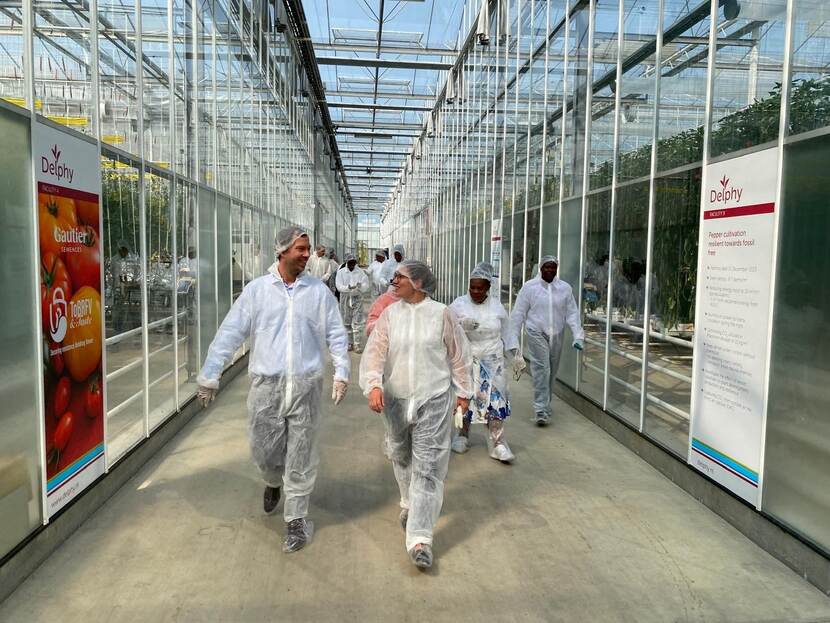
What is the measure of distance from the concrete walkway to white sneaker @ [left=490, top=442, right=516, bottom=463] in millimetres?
128

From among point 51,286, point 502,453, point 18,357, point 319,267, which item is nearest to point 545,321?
point 502,453

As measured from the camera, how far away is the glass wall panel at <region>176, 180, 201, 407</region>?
7.00 m

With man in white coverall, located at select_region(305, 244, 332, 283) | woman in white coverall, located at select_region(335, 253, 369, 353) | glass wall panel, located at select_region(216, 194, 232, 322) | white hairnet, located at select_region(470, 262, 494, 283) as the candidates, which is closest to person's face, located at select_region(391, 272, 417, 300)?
white hairnet, located at select_region(470, 262, 494, 283)

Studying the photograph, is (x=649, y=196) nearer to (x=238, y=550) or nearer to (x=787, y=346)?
(x=787, y=346)

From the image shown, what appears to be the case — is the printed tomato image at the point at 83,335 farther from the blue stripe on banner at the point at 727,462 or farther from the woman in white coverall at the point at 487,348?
the blue stripe on banner at the point at 727,462

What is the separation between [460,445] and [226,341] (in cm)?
284

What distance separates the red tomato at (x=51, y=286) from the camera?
3.76m

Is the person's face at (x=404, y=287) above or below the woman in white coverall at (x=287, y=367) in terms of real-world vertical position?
above

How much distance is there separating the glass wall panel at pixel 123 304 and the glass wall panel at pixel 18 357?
114cm

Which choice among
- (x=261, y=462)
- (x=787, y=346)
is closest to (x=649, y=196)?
(x=787, y=346)

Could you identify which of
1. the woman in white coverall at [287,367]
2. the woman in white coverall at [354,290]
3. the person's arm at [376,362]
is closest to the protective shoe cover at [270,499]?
the woman in white coverall at [287,367]

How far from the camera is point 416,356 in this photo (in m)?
4.08

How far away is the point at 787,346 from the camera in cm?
403

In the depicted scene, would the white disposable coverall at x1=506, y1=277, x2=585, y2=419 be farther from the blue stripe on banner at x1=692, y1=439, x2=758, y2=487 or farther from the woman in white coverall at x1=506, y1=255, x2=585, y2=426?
the blue stripe on banner at x1=692, y1=439, x2=758, y2=487
